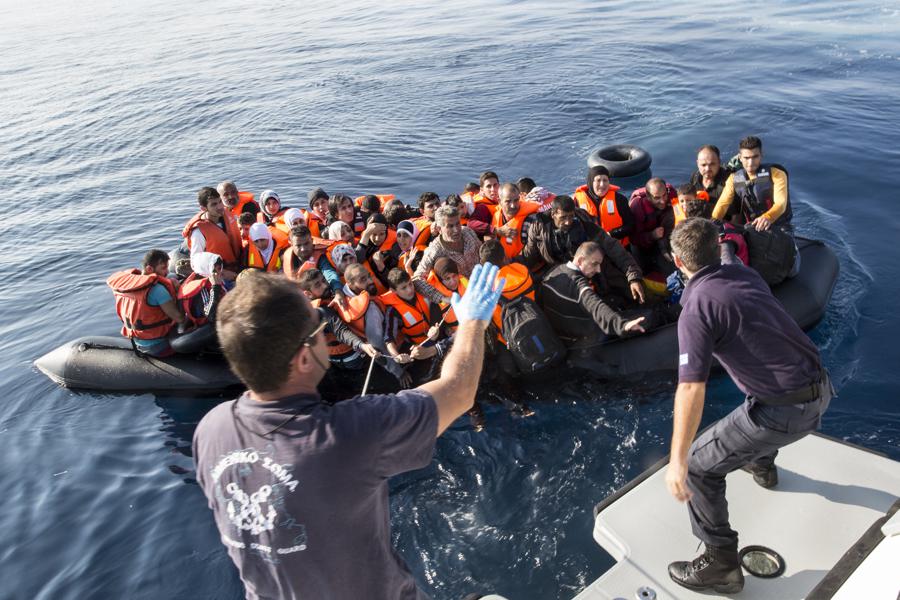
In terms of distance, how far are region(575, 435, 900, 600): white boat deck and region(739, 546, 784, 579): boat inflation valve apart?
3cm

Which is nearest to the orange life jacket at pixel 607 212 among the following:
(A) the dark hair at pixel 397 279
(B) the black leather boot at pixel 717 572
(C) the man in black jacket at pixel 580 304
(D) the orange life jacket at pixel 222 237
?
(C) the man in black jacket at pixel 580 304

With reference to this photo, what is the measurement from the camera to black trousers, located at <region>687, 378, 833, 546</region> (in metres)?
2.94

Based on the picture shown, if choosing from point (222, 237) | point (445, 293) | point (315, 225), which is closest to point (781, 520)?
point (445, 293)

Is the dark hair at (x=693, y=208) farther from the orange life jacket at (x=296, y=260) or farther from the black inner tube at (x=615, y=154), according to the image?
the black inner tube at (x=615, y=154)

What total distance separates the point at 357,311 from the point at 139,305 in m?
2.47

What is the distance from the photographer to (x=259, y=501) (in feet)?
5.77

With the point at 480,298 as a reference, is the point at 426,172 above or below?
below

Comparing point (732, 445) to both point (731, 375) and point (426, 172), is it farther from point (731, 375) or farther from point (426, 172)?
point (426, 172)

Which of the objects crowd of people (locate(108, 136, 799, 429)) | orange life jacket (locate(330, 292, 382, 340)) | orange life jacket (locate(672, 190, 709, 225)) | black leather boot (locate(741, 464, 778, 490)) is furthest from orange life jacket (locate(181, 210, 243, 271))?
black leather boot (locate(741, 464, 778, 490))

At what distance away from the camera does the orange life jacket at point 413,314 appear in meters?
5.59

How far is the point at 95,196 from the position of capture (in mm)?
14312

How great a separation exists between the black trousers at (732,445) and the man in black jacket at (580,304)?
1847 mm

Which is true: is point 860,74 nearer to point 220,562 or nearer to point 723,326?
point 723,326

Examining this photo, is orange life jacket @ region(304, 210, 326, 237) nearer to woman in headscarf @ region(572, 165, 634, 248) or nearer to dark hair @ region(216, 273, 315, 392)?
woman in headscarf @ region(572, 165, 634, 248)
